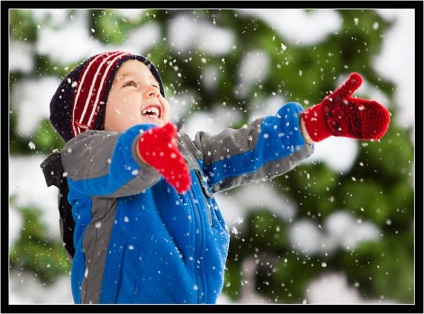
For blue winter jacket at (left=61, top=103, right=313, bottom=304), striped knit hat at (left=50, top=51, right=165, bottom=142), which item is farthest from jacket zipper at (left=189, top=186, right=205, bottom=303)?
striped knit hat at (left=50, top=51, right=165, bottom=142)

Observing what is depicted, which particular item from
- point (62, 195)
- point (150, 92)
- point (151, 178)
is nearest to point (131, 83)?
point (150, 92)

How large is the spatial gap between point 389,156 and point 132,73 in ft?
3.79

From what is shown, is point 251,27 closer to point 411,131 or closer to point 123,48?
point 123,48

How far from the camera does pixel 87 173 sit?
1.41m

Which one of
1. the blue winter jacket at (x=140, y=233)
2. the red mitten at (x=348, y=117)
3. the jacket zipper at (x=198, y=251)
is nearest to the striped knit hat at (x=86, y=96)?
the blue winter jacket at (x=140, y=233)

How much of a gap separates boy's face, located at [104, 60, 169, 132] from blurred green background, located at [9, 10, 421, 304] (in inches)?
33.5

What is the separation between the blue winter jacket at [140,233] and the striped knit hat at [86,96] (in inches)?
5.2

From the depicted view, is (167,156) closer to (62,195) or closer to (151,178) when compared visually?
(151,178)

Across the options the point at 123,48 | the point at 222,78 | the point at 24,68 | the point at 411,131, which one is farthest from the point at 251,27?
the point at 24,68

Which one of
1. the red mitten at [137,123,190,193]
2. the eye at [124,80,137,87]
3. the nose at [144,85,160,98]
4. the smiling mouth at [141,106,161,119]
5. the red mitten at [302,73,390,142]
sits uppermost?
the eye at [124,80,137,87]

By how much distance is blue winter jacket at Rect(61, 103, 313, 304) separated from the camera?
144 cm

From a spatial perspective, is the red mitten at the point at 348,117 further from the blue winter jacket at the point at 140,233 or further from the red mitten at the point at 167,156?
the red mitten at the point at 167,156

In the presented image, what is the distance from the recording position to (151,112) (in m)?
1.64

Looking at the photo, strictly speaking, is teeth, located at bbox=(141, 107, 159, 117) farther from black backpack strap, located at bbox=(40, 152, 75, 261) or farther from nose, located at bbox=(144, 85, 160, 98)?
black backpack strap, located at bbox=(40, 152, 75, 261)
